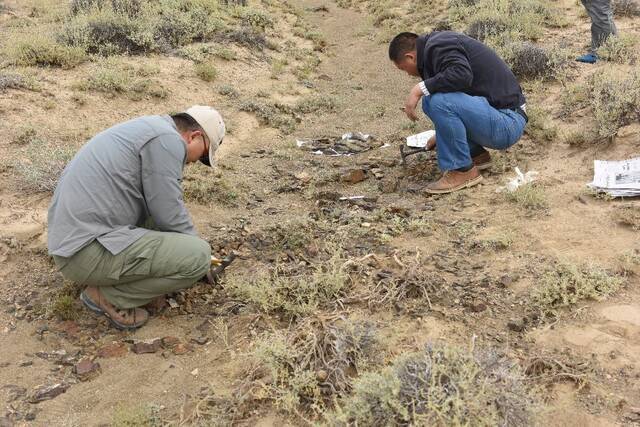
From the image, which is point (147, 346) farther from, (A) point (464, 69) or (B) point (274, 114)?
(B) point (274, 114)

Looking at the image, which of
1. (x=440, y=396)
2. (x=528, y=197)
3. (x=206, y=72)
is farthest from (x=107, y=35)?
(x=440, y=396)

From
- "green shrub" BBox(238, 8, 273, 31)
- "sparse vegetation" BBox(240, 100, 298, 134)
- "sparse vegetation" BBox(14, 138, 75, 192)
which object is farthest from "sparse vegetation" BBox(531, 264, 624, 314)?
"green shrub" BBox(238, 8, 273, 31)

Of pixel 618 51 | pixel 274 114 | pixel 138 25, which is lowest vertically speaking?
pixel 274 114

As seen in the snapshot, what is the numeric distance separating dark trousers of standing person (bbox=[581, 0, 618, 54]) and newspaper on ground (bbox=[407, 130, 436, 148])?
2.73 metres

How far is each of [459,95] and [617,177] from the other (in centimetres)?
136

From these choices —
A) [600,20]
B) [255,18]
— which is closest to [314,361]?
[600,20]

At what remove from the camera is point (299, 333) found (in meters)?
2.85

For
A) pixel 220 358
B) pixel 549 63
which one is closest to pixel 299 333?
pixel 220 358

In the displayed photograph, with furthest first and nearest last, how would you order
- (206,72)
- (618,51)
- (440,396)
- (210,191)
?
1. (206,72)
2. (618,51)
3. (210,191)
4. (440,396)

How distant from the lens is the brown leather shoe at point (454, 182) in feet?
15.7

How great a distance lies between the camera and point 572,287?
326cm

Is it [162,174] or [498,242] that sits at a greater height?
[162,174]

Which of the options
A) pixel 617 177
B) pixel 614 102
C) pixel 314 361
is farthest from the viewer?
pixel 614 102

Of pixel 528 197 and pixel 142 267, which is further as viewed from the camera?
pixel 528 197
